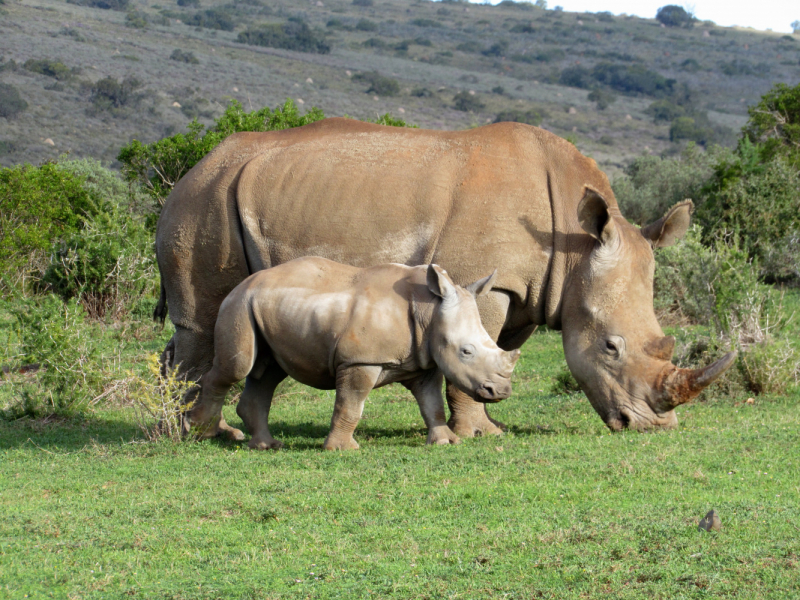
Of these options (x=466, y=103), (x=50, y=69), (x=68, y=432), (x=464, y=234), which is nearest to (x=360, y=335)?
(x=464, y=234)

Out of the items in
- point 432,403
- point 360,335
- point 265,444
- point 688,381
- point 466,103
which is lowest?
point 466,103

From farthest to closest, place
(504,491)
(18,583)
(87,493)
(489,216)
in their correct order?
1. (489,216)
2. (87,493)
3. (504,491)
4. (18,583)

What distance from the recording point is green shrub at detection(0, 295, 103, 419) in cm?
1084

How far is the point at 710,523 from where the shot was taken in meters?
5.61

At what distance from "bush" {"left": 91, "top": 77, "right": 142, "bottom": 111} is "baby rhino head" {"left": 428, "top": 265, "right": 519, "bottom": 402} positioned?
150 ft

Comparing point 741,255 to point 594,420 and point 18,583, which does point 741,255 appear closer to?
point 594,420

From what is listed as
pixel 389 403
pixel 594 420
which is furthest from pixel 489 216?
pixel 389 403

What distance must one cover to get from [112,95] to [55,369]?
43285mm

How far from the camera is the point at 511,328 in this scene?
911cm

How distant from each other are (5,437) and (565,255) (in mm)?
5599

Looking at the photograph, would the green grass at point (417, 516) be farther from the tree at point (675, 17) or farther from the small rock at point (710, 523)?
the tree at point (675, 17)

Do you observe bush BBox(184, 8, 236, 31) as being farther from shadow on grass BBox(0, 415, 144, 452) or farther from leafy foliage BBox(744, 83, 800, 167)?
shadow on grass BBox(0, 415, 144, 452)

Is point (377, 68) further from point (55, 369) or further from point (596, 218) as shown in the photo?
point (596, 218)

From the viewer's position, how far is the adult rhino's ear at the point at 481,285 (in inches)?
318
